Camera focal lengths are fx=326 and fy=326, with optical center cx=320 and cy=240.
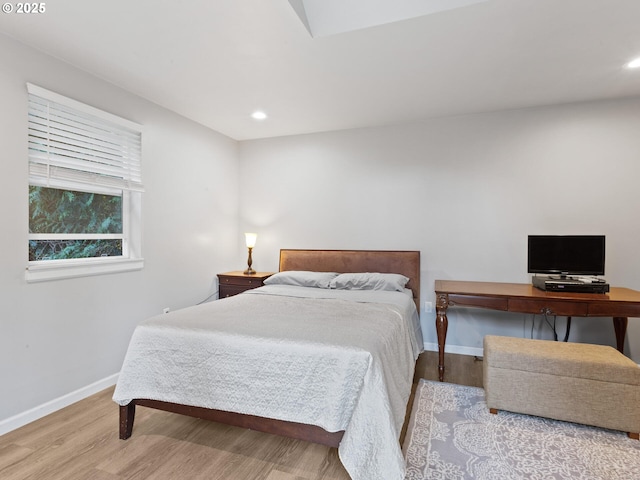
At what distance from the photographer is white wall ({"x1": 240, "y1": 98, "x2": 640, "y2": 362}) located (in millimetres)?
2965

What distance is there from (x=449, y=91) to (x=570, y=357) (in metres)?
2.21

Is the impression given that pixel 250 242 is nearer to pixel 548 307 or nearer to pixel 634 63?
pixel 548 307

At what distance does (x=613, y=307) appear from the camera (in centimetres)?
240

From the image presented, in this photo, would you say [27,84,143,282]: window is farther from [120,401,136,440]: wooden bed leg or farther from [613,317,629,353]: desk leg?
[613,317,629,353]: desk leg

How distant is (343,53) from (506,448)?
264cm

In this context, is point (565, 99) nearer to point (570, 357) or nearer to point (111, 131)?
point (570, 357)

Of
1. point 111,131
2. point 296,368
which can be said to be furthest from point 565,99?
point 111,131

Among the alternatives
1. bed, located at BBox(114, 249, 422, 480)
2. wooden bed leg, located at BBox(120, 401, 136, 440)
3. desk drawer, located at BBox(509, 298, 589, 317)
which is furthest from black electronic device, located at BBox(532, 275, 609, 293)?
wooden bed leg, located at BBox(120, 401, 136, 440)

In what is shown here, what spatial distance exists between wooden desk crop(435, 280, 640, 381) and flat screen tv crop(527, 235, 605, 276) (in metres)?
0.22

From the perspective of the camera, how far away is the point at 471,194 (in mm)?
3371

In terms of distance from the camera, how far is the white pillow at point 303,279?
3.37m

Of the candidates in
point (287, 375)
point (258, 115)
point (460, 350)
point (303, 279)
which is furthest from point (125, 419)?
point (460, 350)

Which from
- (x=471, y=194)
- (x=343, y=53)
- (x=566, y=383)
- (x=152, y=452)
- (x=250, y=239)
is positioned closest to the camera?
(x=152, y=452)

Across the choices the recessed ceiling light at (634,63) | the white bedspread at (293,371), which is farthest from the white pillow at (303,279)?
the recessed ceiling light at (634,63)
